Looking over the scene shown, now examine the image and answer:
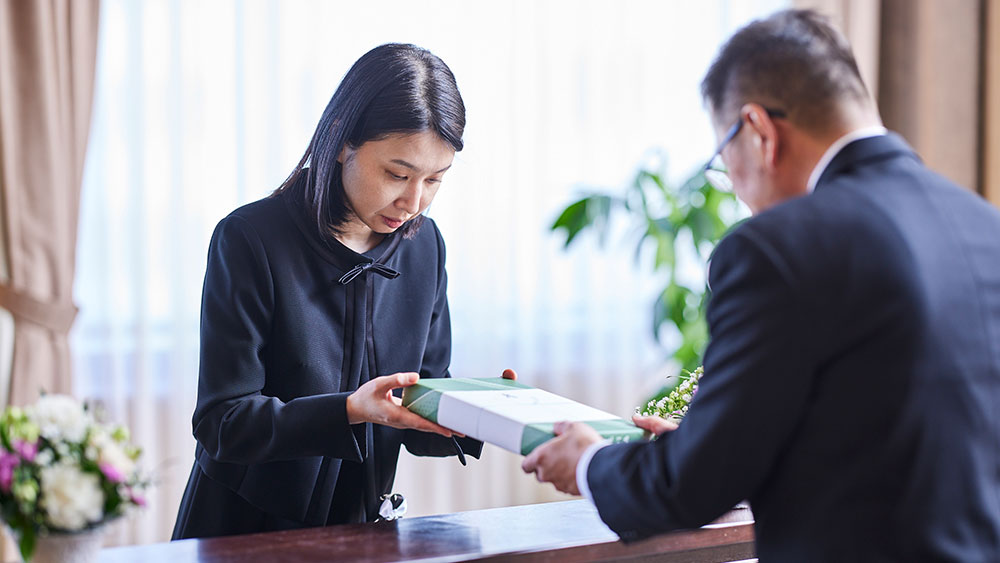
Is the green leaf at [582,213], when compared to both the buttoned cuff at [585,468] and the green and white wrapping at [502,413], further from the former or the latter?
the buttoned cuff at [585,468]

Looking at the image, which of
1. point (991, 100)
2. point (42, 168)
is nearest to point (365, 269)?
point (42, 168)

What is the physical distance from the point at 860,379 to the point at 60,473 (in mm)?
939

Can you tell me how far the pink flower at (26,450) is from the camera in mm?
1147

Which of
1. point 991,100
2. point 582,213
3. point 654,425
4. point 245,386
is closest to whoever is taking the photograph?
point 654,425

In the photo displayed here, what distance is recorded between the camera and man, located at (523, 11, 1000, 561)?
1.05 m

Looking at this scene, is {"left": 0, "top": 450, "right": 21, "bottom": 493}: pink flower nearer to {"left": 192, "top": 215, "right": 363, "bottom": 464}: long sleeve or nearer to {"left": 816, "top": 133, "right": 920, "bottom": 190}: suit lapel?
{"left": 192, "top": 215, "right": 363, "bottom": 464}: long sleeve

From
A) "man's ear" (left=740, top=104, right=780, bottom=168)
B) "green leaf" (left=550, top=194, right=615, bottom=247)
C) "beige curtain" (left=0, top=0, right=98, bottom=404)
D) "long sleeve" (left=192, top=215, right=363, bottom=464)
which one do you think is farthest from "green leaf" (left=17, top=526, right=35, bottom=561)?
"green leaf" (left=550, top=194, right=615, bottom=247)

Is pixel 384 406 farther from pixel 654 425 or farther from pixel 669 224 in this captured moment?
pixel 669 224

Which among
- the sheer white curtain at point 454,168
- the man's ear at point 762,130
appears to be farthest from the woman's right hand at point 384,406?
the sheer white curtain at point 454,168

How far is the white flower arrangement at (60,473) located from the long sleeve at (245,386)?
431mm

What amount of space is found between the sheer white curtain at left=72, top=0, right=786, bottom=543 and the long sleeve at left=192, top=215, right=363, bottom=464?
1344 millimetres

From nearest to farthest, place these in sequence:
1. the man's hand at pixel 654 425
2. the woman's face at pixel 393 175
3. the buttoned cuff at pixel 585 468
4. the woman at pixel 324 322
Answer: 1. the buttoned cuff at pixel 585 468
2. the man's hand at pixel 654 425
3. the woman at pixel 324 322
4. the woman's face at pixel 393 175

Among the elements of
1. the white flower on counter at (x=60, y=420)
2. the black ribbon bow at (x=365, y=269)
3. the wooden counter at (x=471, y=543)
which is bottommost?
the wooden counter at (x=471, y=543)

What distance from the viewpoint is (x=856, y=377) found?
1.06 meters
